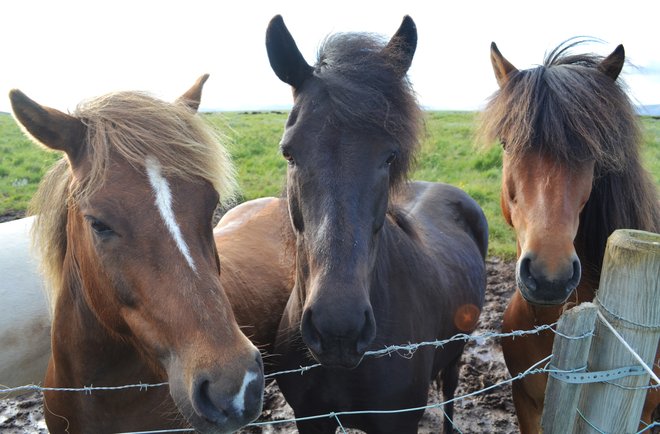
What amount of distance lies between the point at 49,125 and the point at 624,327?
2.27 meters

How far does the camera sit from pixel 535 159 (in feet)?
7.76

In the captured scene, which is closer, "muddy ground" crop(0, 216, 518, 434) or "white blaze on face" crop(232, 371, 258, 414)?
"white blaze on face" crop(232, 371, 258, 414)

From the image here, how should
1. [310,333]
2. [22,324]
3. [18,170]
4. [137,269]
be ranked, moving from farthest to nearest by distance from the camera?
[18,170] → [22,324] → [310,333] → [137,269]

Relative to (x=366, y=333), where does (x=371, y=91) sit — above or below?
above

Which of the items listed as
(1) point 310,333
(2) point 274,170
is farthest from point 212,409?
(2) point 274,170

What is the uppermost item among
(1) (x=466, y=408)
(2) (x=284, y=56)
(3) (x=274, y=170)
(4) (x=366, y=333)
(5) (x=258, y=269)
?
(2) (x=284, y=56)

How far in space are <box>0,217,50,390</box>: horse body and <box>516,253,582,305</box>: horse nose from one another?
115 inches

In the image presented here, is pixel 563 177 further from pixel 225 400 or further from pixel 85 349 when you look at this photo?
pixel 85 349

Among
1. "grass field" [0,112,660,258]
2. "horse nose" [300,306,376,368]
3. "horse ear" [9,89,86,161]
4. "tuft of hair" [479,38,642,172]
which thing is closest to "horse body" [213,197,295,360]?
"horse nose" [300,306,376,368]

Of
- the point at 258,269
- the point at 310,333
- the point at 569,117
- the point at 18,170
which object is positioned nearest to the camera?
the point at 310,333

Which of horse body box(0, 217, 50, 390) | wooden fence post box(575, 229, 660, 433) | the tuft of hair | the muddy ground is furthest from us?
the muddy ground

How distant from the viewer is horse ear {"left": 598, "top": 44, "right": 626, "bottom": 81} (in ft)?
7.98

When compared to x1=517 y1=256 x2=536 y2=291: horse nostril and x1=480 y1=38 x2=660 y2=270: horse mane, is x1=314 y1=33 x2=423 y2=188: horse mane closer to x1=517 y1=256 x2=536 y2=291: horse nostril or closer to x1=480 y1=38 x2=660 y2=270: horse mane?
x1=480 y1=38 x2=660 y2=270: horse mane

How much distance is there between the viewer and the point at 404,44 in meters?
2.35
